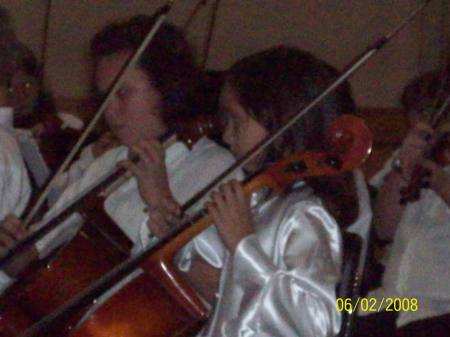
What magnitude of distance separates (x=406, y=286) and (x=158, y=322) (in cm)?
67

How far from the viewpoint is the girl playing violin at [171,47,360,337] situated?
1.64m

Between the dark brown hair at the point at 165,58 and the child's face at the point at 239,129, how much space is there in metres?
0.26

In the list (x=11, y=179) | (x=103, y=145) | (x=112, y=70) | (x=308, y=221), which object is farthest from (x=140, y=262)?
(x=103, y=145)

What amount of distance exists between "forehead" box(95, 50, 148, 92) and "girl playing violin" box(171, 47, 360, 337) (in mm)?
257

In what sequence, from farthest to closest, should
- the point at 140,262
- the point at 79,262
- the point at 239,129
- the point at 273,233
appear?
the point at 79,262, the point at 239,129, the point at 273,233, the point at 140,262

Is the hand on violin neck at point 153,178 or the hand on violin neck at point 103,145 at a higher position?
the hand on violin neck at point 153,178

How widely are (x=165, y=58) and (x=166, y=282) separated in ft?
1.87

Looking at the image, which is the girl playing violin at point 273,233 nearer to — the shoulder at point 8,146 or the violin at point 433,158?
the violin at point 433,158

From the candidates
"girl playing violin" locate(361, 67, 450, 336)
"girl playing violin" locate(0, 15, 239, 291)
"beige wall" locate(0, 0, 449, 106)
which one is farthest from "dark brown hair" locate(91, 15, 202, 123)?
"beige wall" locate(0, 0, 449, 106)

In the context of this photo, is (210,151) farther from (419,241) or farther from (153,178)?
(419,241)

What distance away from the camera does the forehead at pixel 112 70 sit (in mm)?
2139

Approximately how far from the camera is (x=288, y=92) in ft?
6.21
